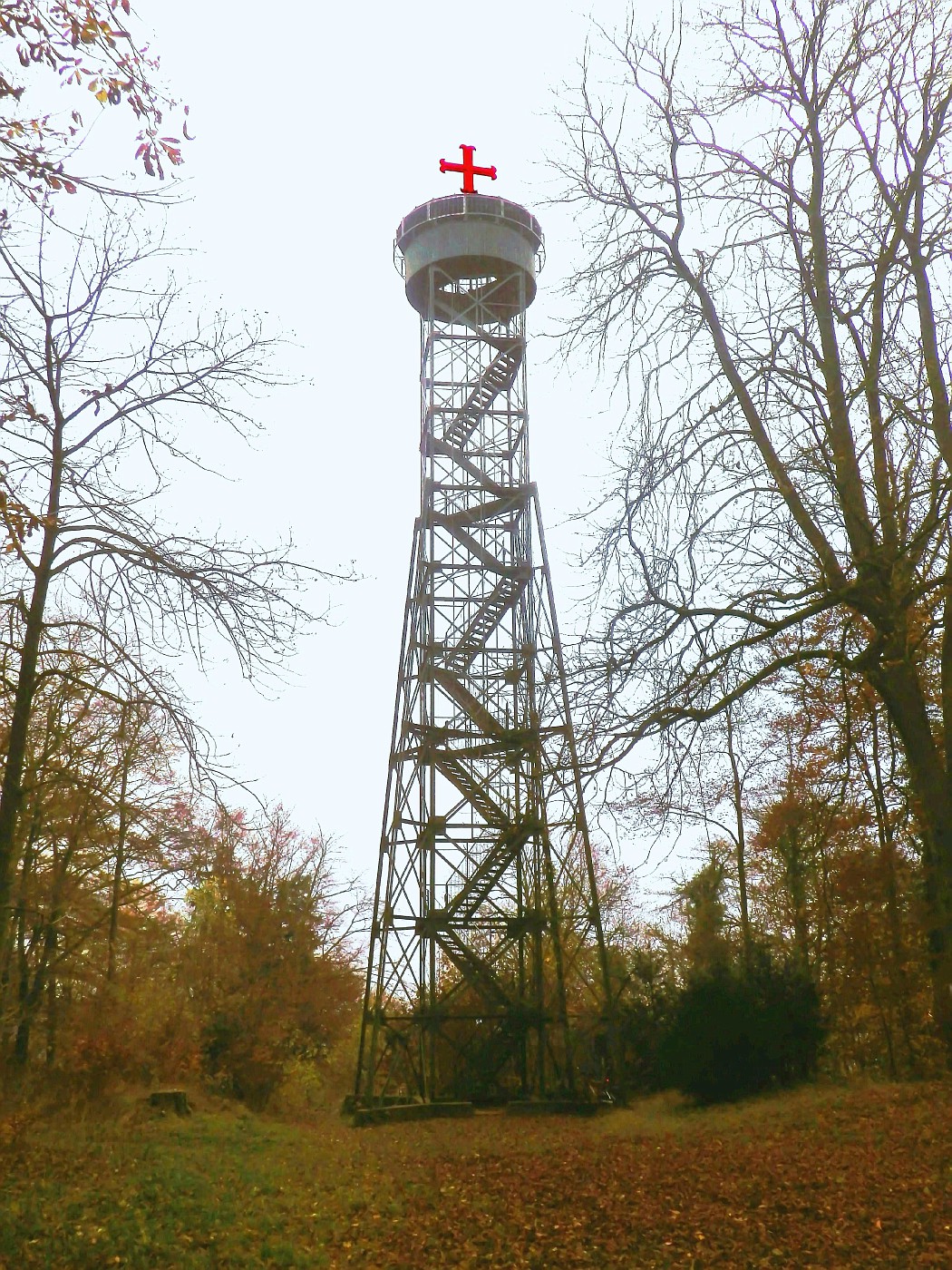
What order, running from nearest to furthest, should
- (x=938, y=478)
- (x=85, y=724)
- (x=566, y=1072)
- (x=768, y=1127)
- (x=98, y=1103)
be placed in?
(x=938, y=478) → (x=768, y=1127) → (x=98, y=1103) → (x=85, y=724) → (x=566, y=1072)

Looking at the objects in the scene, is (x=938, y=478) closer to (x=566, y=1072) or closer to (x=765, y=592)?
(x=765, y=592)

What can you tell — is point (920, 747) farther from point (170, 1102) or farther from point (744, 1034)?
point (170, 1102)

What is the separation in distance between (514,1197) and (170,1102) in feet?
27.6

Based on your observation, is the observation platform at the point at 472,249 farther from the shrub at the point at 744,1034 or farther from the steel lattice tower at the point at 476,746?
the shrub at the point at 744,1034

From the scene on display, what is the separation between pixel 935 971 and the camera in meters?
16.0

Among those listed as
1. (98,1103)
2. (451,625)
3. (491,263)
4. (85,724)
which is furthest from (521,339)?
(98,1103)

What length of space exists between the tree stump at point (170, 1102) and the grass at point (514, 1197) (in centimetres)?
284

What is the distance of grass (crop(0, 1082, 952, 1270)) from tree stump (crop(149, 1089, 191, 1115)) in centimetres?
284

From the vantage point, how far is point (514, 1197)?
356 inches

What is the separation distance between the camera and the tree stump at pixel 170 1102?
15797mm

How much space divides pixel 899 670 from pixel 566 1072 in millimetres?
12032

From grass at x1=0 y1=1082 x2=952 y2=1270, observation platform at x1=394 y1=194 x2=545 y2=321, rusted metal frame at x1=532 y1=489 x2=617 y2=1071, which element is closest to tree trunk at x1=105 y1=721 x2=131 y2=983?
grass at x1=0 y1=1082 x2=952 y2=1270

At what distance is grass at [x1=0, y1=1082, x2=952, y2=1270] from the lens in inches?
290

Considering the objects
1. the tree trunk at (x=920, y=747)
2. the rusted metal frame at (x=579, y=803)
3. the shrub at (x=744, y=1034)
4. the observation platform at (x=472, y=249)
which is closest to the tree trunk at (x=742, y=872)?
the shrub at (x=744, y=1034)
